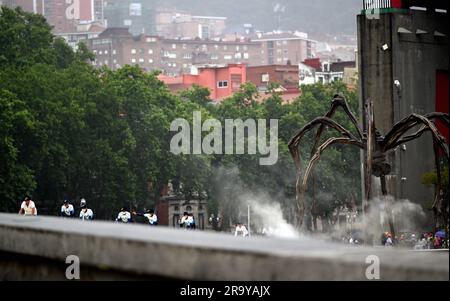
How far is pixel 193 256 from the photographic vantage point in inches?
327

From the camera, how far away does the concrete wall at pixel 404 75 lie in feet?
186

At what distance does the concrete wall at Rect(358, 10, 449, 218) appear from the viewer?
186 feet

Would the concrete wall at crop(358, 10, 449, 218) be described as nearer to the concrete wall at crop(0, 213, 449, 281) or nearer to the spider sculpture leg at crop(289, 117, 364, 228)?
the spider sculpture leg at crop(289, 117, 364, 228)

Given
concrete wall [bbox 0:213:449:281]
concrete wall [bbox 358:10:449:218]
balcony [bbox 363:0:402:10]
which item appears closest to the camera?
concrete wall [bbox 0:213:449:281]

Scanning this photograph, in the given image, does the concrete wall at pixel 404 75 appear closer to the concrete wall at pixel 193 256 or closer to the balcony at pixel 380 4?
the balcony at pixel 380 4

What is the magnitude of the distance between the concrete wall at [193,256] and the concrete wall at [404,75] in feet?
153

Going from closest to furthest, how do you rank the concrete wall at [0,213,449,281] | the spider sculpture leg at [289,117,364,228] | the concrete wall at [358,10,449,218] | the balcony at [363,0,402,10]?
the concrete wall at [0,213,449,281]
the spider sculpture leg at [289,117,364,228]
the concrete wall at [358,10,449,218]
the balcony at [363,0,402,10]

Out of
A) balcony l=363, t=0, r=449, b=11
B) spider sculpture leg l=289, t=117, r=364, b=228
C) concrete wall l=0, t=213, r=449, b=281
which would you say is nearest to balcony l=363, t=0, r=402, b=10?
balcony l=363, t=0, r=449, b=11

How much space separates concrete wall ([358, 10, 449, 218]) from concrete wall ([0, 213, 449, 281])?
46.7 metres

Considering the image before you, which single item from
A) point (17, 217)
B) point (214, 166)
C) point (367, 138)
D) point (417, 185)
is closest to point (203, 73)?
point (214, 166)

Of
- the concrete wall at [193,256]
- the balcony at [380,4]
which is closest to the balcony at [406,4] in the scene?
the balcony at [380,4]

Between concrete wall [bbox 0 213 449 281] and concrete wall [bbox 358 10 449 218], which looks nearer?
concrete wall [bbox 0 213 449 281]
